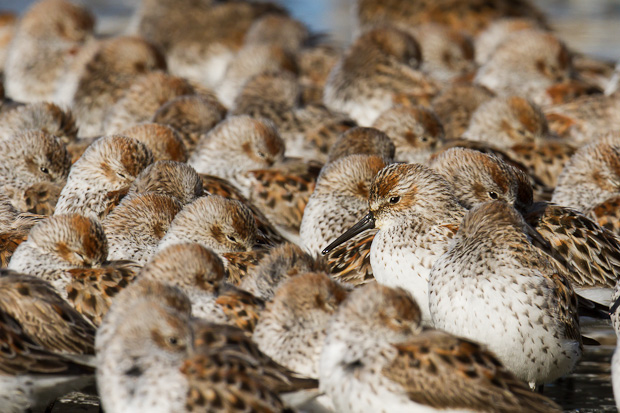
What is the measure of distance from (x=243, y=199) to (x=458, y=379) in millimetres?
3979

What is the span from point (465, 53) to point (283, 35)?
9.98ft

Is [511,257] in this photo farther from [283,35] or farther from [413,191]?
[283,35]

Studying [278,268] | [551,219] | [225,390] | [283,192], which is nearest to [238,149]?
[283,192]

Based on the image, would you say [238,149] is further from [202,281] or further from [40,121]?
[202,281]

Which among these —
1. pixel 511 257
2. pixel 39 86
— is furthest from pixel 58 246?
pixel 39 86

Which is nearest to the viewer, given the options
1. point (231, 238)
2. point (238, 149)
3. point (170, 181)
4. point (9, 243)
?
point (231, 238)

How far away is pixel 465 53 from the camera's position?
53.3ft

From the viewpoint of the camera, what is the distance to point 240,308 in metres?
6.72

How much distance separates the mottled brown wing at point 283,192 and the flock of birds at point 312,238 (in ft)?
0.06

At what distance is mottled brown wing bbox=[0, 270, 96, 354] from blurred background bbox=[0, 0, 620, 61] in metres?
16.7

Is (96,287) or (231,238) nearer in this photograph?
(96,287)

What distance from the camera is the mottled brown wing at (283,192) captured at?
32.3ft

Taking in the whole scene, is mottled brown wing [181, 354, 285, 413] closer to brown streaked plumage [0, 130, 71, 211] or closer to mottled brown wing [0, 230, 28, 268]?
mottled brown wing [0, 230, 28, 268]

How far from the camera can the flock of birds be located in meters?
5.74
